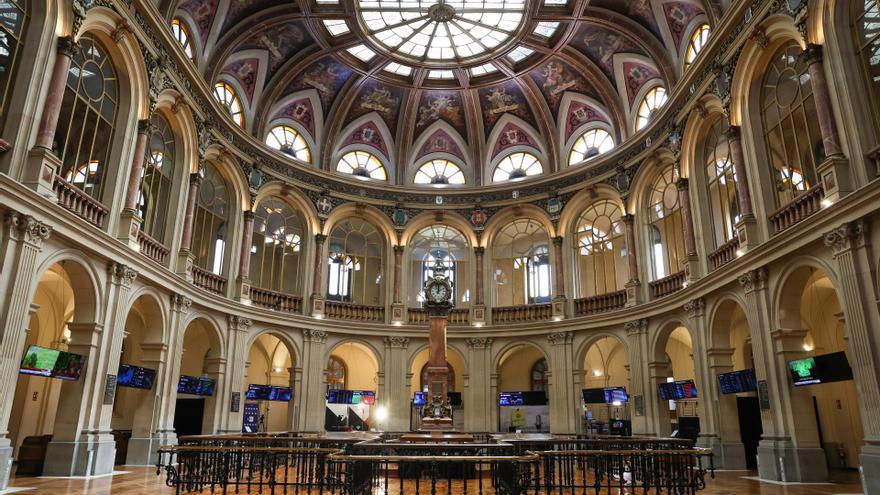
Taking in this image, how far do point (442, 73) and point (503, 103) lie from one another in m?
3.36

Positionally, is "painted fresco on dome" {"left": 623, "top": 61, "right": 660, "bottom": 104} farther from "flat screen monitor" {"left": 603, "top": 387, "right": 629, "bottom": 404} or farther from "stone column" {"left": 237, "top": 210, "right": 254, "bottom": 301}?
"stone column" {"left": 237, "top": 210, "right": 254, "bottom": 301}

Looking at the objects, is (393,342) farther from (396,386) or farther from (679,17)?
(679,17)

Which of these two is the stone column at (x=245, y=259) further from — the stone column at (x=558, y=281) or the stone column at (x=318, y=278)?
the stone column at (x=558, y=281)

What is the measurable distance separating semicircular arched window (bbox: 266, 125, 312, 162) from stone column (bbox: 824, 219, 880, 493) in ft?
70.7

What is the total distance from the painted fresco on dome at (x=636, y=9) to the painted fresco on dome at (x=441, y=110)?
8.42 m

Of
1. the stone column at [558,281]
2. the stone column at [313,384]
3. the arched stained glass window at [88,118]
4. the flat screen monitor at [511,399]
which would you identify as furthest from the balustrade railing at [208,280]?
the stone column at [558,281]

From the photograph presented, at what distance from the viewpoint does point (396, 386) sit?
87.1 feet

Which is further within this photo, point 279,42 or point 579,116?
point 579,116

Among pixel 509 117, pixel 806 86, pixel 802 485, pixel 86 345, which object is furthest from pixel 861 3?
pixel 86 345

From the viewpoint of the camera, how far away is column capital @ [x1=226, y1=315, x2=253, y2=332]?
74.5 feet

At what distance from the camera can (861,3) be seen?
43.8ft

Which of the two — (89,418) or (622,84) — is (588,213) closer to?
(622,84)

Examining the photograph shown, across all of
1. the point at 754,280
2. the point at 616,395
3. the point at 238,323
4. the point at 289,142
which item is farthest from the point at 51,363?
the point at 616,395

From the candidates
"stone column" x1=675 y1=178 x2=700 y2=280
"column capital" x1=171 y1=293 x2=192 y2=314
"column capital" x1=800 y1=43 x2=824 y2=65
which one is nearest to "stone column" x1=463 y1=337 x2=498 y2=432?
"stone column" x1=675 y1=178 x2=700 y2=280
